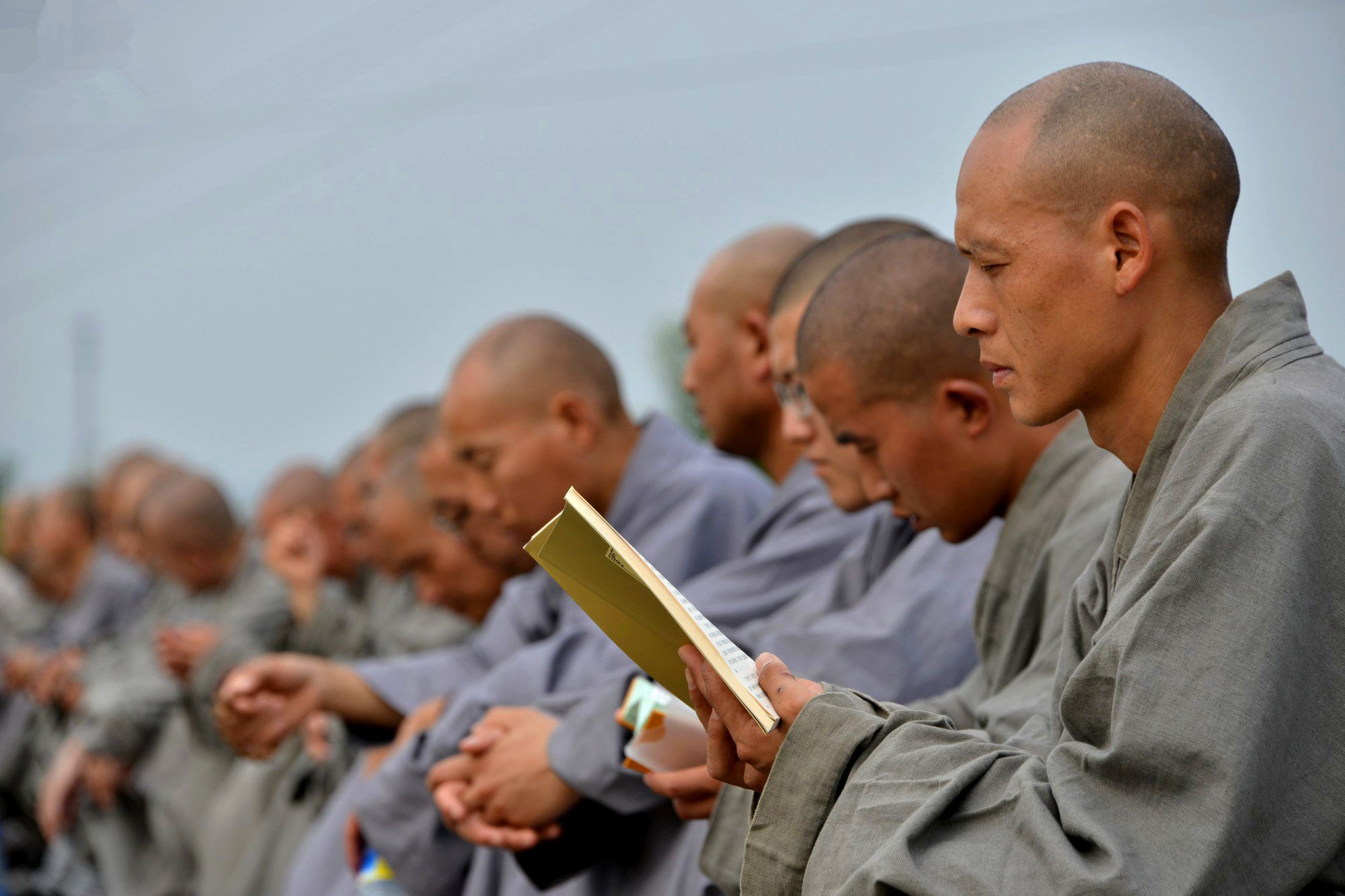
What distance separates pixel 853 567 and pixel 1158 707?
5.72 feet

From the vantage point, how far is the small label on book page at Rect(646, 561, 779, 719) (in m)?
1.79

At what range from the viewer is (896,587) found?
2963 mm

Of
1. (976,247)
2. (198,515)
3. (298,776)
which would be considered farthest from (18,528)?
(976,247)

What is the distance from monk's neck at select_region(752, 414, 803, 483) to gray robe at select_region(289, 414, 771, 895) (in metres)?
0.06

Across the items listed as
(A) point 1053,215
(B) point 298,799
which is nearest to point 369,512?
(B) point 298,799

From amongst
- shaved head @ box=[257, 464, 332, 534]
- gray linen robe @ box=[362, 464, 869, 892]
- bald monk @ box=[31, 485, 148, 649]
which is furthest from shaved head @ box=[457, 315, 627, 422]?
bald monk @ box=[31, 485, 148, 649]

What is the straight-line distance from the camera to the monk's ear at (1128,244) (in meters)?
1.75

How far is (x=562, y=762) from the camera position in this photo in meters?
3.06

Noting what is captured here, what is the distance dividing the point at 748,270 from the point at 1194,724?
9.93 feet

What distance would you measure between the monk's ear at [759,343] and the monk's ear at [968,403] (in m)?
1.43

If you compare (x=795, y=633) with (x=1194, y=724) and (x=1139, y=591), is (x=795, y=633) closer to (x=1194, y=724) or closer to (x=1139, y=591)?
(x=1139, y=591)

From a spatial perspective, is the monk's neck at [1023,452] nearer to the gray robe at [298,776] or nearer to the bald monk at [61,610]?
the gray robe at [298,776]

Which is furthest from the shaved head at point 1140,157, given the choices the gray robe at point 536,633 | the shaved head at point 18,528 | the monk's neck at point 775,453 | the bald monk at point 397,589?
the shaved head at point 18,528

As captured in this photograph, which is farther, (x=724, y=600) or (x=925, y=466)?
(x=724, y=600)
